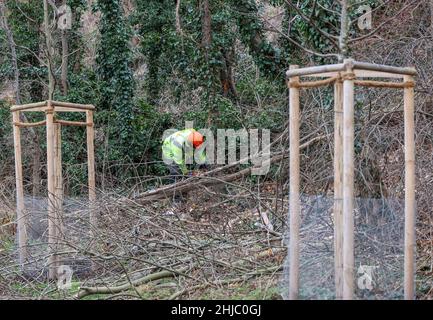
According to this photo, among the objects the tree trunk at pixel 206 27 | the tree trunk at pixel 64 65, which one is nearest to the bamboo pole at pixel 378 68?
the tree trunk at pixel 206 27

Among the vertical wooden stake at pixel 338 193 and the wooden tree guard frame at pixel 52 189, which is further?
the wooden tree guard frame at pixel 52 189

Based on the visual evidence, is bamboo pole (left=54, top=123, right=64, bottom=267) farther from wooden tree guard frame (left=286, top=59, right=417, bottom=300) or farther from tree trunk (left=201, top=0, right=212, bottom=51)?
tree trunk (left=201, top=0, right=212, bottom=51)

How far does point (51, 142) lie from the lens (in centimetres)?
723

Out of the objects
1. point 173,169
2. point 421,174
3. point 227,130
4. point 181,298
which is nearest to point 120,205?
point 181,298

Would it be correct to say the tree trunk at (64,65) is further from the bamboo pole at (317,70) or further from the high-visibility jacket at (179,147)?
the bamboo pole at (317,70)

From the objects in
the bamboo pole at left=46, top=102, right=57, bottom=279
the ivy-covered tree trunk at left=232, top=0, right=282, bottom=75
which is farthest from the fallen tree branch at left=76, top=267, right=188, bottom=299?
the ivy-covered tree trunk at left=232, top=0, right=282, bottom=75

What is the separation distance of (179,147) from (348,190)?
9433 millimetres

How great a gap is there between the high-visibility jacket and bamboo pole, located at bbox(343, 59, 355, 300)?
8.96m

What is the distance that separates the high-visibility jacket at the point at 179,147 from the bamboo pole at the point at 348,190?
8.96 meters

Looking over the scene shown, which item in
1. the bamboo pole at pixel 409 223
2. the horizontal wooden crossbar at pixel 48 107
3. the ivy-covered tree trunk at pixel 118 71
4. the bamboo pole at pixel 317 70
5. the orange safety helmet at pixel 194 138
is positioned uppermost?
the ivy-covered tree trunk at pixel 118 71

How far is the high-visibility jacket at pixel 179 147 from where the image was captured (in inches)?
528

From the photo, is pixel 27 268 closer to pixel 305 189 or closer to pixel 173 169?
pixel 305 189

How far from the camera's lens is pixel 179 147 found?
13617 millimetres

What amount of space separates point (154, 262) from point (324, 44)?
4782 millimetres
